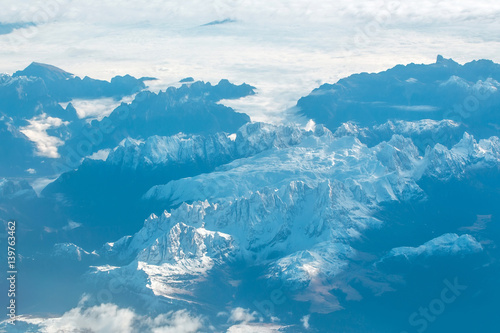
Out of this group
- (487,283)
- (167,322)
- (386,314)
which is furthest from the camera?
(487,283)

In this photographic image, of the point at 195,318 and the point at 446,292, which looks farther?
the point at 446,292

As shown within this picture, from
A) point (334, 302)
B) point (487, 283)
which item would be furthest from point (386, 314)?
point (487, 283)

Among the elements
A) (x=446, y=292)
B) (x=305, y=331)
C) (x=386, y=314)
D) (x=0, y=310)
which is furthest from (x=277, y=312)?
(x=0, y=310)

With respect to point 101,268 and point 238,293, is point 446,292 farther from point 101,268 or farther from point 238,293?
point 101,268

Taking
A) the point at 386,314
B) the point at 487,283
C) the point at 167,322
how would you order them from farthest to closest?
the point at 487,283
the point at 386,314
the point at 167,322

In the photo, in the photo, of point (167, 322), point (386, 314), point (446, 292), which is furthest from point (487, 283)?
point (167, 322)

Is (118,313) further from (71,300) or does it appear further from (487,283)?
(487,283)

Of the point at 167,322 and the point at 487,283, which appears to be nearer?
the point at 167,322

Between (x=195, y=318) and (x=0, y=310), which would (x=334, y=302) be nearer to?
(x=195, y=318)
